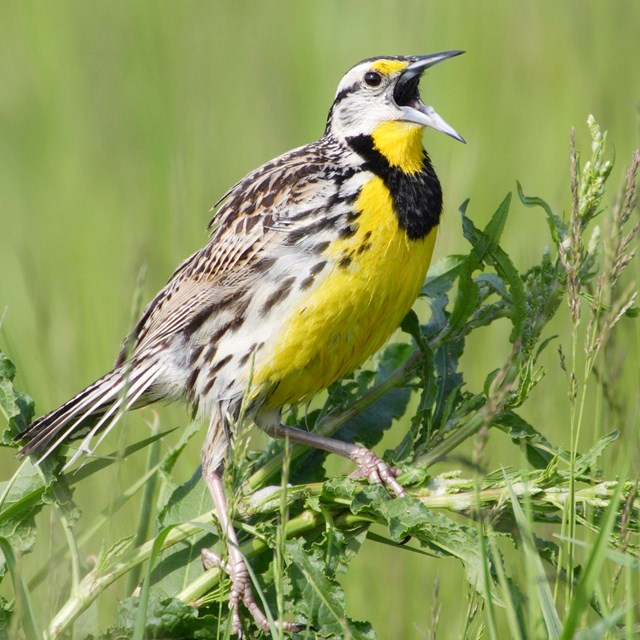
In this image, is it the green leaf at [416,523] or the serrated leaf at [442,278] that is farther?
the serrated leaf at [442,278]

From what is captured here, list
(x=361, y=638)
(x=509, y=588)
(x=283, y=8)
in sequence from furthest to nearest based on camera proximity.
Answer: (x=283, y=8) < (x=361, y=638) < (x=509, y=588)

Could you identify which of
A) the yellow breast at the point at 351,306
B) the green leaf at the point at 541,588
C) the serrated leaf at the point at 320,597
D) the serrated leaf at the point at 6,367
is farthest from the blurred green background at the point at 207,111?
the green leaf at the point at 541,588

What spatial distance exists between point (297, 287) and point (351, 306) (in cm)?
15

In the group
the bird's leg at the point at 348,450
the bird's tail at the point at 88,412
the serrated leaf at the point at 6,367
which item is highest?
the serrated leaf at the point at 6,367

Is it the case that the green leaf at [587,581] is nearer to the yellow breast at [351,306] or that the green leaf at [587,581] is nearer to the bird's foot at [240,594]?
the bird's foot at [240,594]

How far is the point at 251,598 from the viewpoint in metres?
2.61

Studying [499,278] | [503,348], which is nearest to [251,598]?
[499,278]

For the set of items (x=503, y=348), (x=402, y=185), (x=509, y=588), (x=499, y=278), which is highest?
(x=402, y=185)

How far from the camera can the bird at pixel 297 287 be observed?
9.25 ft

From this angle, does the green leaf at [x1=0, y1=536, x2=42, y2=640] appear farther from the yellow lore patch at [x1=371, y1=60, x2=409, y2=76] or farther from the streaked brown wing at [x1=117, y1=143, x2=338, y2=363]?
the yellow lore patch at [x1=371, y1=60, x2=409, y2=76]

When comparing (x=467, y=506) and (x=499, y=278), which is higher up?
(x=499, y=278)

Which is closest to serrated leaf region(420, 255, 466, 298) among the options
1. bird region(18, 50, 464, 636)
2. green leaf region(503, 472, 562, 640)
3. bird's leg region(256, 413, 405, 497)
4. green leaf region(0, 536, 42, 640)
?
bird region(18, 50, 464, 636)

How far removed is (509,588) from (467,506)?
27 cm

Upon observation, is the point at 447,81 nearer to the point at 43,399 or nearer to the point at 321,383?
the point at 43,399
